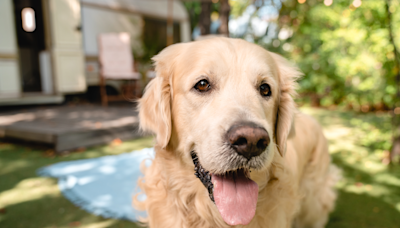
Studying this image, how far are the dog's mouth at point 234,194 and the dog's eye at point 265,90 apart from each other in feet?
1.87

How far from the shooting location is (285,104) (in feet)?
6.79

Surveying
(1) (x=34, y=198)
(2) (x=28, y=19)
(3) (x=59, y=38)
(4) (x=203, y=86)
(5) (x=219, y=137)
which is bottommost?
(1) (x=34, y=198)

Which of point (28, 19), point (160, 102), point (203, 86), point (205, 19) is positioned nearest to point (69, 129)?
point (160, 102)

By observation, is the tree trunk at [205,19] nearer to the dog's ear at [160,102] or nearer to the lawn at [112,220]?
the lawn at [112,220]

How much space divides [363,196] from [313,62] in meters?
8.27

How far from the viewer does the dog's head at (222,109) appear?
150 centimetres

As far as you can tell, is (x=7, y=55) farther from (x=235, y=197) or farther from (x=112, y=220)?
(x=235, y=197)

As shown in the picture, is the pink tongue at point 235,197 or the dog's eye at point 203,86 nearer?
the pink tongue at point 235,197

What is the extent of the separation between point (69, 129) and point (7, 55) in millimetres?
4577

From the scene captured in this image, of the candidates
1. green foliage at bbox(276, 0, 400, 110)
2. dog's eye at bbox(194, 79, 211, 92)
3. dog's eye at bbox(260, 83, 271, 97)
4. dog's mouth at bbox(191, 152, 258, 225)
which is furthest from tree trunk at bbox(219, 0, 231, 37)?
dog's mouth at bbox(191, 152, 258, 225)

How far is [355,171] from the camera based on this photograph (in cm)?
415

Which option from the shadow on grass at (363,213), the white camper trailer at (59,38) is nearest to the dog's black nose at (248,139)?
the shadow on grass at (363,213)

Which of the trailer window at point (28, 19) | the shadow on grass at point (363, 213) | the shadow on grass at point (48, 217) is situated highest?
the trailer window at point (28, 19)

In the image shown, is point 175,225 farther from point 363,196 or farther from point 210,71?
point 363,196
